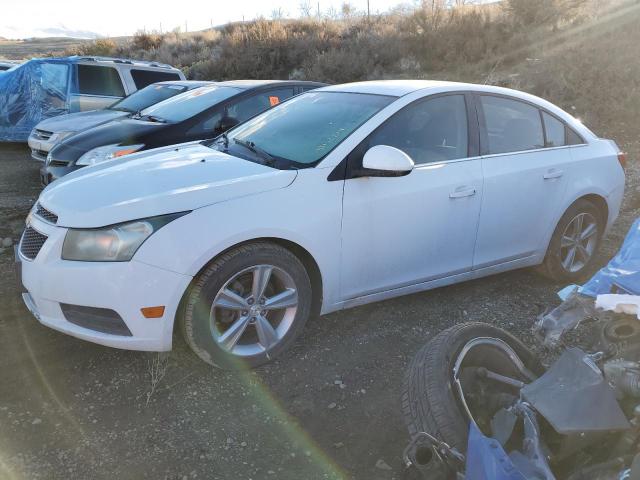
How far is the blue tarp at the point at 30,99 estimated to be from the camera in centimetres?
1017

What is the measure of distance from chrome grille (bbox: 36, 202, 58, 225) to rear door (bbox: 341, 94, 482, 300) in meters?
1.69

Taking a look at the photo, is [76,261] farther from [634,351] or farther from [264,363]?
[634,351]

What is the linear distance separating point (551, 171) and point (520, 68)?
10.3m

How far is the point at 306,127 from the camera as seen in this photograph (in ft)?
12.8

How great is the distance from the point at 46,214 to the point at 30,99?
8.24 m

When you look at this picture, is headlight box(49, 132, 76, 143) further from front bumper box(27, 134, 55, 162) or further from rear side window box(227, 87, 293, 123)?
rear side window box(227, 87, 293, 123)

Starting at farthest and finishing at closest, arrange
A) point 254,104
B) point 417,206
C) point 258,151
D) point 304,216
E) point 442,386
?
point 254,104 → point 258,151 → point 417,206 → point 304,216 → point 442,386

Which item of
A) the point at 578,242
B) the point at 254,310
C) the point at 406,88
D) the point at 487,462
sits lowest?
the point at 578,242

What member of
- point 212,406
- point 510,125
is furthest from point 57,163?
point 510,125

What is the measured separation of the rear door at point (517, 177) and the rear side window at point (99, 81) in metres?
8.29

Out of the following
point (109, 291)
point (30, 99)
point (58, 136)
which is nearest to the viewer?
point (109, 291)

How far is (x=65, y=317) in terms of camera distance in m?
3.06

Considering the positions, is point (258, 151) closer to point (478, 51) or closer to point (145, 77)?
point (145, 77)

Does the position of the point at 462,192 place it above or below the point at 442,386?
above
